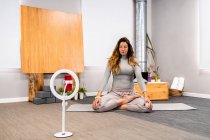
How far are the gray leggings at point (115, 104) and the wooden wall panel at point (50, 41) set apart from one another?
1616 mm

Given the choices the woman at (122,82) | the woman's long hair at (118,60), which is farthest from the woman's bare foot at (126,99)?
the woman's long hair at (118,60)

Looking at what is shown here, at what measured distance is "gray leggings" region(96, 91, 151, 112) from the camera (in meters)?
3.07

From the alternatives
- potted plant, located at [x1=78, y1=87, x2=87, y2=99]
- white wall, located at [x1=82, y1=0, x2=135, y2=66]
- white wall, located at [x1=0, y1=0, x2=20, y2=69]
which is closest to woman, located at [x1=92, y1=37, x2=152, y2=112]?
potted plant, located at [x1=78, y1=87, x2=87, y2=99]

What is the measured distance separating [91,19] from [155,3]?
1825 mm

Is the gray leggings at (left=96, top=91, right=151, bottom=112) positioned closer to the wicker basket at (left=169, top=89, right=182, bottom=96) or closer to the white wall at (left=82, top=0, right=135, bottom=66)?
the white wall at (left=82, top=0, right=135, bottom=66)

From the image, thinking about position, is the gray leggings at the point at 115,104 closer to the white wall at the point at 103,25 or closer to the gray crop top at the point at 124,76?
the gray crop top at the point at 124,76

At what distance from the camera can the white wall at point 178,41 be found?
481 centimetres

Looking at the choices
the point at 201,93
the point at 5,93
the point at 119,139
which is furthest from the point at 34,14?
the point at 201,93

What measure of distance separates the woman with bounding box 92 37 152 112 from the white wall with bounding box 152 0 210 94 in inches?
81.9

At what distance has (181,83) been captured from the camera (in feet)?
16.5

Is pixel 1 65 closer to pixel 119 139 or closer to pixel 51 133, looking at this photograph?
pixel 51 133

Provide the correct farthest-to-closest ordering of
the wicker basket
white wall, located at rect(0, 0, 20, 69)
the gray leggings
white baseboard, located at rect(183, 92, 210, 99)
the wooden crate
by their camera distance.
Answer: the wicker basket, white baseboard, located at rect(183, 92, 210, 99), the wooden crate, white wall, located at rect(0, 0, 20, 69), the gray leggings

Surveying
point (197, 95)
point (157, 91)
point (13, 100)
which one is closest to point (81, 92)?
point (13, 100)

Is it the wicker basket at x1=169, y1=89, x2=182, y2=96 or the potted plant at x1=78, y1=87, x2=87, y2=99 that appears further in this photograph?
the wicker basket at x1=169, y1=89, x2=182, y2=96
